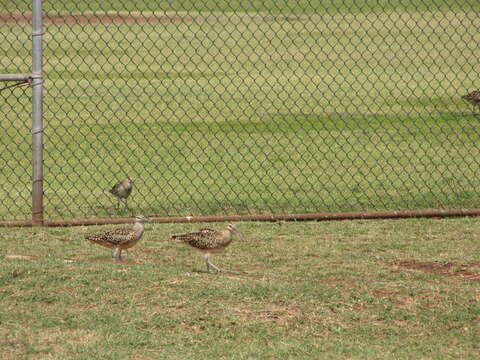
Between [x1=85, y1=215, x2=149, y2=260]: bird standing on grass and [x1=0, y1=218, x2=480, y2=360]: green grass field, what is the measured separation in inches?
4.9

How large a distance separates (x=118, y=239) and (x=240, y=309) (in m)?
1.70

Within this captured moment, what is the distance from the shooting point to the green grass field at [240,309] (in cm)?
534

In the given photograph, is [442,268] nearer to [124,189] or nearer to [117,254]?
[117,254]

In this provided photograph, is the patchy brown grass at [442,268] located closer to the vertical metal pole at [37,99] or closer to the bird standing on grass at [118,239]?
the bird standing on grass at [118,239]

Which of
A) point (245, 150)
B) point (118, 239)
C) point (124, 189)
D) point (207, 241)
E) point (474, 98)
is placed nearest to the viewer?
point (207, 241)

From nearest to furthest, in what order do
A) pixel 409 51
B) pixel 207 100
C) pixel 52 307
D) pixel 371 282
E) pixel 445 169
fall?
1. pixel 52 307
2. pixel 371 282
3. pixel 445 169
4. pixel 207 100
5. pixel 409 51

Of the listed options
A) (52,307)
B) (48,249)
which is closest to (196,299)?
(52,307)

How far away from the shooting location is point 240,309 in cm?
577

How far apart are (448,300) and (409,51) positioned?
70.3 feet

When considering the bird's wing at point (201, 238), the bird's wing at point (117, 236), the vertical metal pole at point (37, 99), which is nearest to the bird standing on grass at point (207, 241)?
the bird's wing at point (201, 238)

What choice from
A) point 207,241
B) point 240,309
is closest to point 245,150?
point 207,241

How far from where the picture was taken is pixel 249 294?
598 cm

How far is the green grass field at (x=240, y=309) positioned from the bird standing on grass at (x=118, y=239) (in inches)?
4.9

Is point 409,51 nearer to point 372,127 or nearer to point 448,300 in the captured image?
point 372,127
